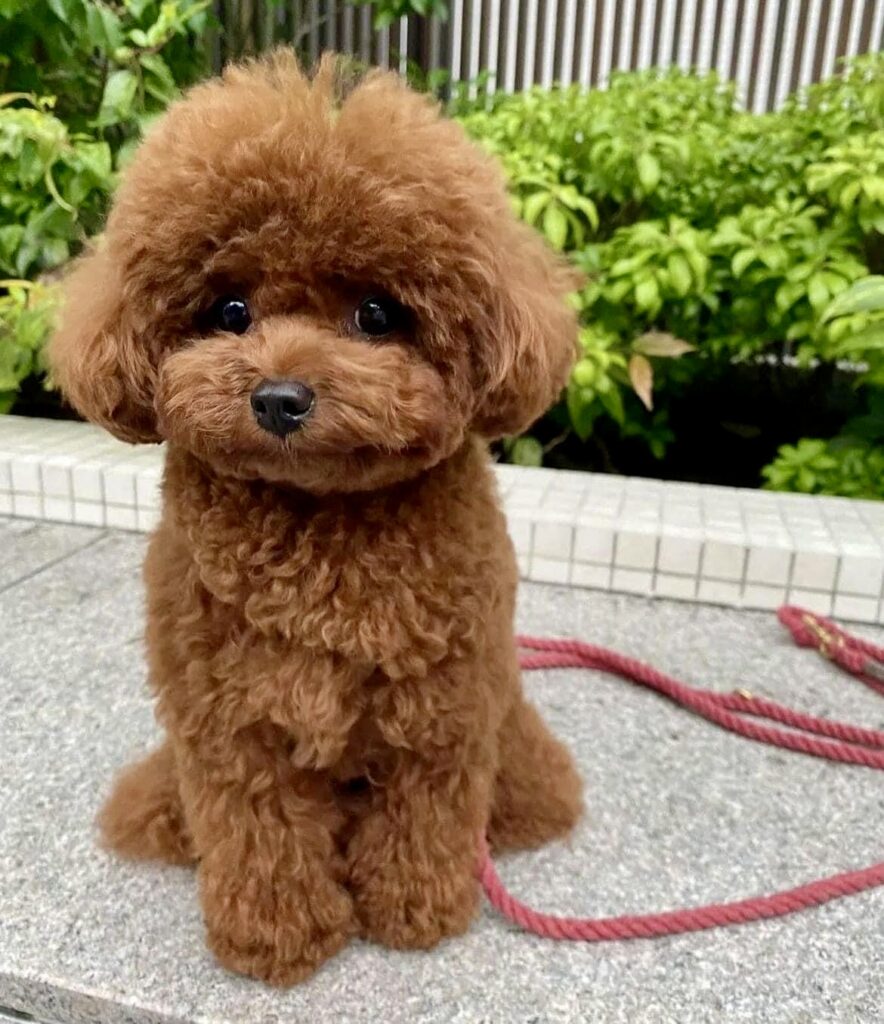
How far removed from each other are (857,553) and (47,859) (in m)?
1.20

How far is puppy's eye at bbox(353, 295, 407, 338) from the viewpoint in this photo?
24.9 inches

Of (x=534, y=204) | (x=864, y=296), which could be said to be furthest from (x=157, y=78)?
(x=864, y=296)

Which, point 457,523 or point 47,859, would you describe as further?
point 47,859

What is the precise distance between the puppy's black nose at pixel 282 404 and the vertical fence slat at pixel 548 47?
2.50 metres

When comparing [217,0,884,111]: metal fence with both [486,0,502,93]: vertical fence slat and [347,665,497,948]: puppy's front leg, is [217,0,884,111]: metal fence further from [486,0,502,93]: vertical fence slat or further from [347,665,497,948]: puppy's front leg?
[347,665,497,948]: puppy's front leg

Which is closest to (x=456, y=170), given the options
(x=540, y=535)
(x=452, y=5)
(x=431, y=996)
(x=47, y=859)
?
(x=431, y=996)

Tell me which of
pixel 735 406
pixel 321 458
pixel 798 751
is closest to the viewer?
pixel 321 458

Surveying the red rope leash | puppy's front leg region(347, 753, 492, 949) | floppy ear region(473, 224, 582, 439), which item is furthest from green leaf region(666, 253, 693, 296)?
puppy's front leg region(347, 753, 492, 949)

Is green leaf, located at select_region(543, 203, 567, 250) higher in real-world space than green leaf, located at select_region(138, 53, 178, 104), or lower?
lower

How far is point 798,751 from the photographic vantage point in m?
1.16

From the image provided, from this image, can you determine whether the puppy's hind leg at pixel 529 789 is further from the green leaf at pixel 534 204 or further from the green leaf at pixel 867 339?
the green leaf at pixel 534 204

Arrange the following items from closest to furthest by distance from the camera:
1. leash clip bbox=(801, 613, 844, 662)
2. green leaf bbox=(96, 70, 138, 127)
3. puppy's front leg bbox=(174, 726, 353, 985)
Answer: puppy's front leg bbox=(174, 726, 353, 985) < leash clip bbox=(801, 613, 844, 662) < green leaf bbox=(96, 70, 138, 127)

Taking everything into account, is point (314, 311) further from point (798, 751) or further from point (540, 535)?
point (540, 535)

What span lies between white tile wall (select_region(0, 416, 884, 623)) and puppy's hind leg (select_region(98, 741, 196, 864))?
2.05 feet
